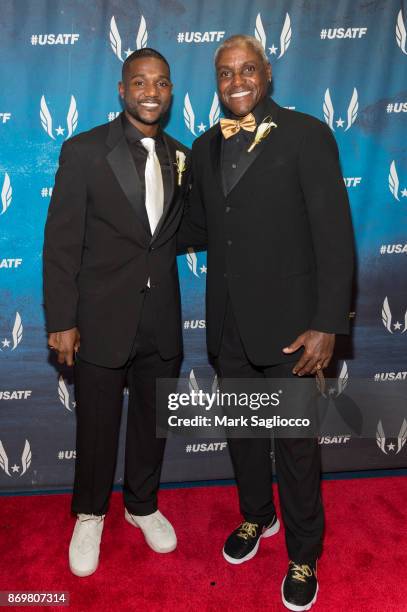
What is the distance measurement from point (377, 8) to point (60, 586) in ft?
9.44

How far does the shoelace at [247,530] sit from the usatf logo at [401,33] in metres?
2.30

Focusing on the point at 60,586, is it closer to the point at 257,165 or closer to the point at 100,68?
the point at 257,165

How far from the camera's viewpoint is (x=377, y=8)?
2.71 m

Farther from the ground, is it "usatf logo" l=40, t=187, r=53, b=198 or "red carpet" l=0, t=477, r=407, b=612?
"usatf logo" l=40, t=187, r=53, b=198

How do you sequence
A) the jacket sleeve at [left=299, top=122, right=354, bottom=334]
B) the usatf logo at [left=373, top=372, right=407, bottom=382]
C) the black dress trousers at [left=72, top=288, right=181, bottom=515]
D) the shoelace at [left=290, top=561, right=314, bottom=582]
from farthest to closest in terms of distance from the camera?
the usatf logo at [left=373, top=372, right=407, bottom=382] < the black dress trousers at [left=72, top=288, right=181, bottom=515] < the shoelace at [left=290, top=561, right=314, bottom=582] < the jacket sleeve at [left=299, top=122, right=354, bottom=334]

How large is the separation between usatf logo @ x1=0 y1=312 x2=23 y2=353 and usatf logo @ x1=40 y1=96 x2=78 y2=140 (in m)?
0.91

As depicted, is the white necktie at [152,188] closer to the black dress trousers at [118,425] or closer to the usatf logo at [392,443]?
the black dress trousers at [118,425]

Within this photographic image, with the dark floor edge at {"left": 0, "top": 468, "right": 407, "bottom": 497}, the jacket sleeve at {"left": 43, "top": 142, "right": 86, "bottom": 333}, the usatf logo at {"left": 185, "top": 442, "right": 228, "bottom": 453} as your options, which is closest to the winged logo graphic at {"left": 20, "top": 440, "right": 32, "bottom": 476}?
the dark floor edge at {"left": 0, "top": 468, "right": 407, "bottom": 497}

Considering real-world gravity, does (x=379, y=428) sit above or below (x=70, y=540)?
above

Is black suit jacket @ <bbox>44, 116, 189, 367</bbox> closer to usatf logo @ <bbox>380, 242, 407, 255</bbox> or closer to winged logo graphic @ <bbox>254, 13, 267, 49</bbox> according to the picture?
winged logo graphic @ <bbox>254, 13, 267, 49</bbox>

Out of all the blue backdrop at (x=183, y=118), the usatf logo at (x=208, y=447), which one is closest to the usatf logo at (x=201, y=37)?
the blue backdrop at (x=183, y=118)

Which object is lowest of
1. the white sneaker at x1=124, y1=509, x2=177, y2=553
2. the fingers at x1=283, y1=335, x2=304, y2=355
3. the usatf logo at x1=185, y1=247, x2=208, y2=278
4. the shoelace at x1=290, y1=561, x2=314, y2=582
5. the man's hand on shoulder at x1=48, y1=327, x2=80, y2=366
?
the white sneaker at x1=124, y1=509, x2=177, y2=553

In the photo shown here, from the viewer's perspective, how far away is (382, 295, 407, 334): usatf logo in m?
3.02

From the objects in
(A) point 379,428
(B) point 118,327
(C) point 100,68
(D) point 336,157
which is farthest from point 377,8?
(A) point 379,428
